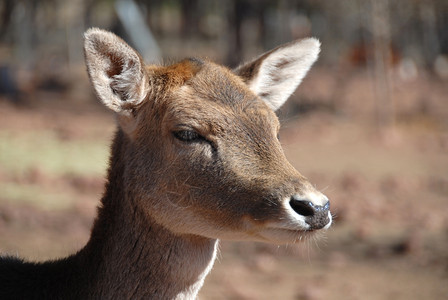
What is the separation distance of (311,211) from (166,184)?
87 centimetres

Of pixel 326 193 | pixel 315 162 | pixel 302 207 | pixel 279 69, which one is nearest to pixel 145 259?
pixel 302 207

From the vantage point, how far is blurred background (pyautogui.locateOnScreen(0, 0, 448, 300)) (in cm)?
693

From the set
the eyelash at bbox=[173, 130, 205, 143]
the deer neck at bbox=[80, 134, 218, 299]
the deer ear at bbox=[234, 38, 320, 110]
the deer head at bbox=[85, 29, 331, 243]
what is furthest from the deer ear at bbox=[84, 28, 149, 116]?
the deer ear at bbox=[234, 38, 320, 110]

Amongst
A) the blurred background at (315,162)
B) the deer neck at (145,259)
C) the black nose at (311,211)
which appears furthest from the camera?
the blurred background at (315,162)

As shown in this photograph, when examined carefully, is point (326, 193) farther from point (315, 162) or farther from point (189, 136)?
point (189, 136)

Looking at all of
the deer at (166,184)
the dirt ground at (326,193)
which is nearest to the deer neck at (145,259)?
the deer at (166,184)

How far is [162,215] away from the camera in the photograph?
3.47 m

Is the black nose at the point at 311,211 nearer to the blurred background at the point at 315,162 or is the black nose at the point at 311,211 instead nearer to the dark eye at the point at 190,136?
the blurred background at the point at 315,162

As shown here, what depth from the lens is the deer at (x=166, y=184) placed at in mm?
3355

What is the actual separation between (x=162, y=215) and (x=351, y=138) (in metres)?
11.9

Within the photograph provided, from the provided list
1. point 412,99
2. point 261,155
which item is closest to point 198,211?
point 261,155

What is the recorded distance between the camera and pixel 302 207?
3061mm

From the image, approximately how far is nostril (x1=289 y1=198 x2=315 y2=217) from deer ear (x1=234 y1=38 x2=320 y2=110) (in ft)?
4.09

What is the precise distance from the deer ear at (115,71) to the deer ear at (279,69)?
77cm
